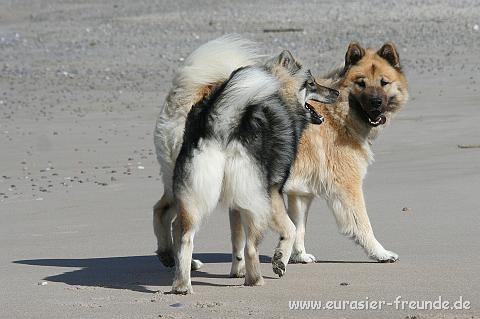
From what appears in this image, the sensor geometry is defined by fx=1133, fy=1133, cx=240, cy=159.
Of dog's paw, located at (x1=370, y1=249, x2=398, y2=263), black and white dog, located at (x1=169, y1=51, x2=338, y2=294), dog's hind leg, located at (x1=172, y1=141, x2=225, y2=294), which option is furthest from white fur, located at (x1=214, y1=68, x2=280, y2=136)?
dog's paw, located at (x1=370, y1=249, x2=398, y2=263)

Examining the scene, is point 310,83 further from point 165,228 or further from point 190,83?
point 165,228

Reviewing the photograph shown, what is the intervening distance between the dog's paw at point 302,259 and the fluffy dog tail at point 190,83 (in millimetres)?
1151

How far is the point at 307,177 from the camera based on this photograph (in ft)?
24.3

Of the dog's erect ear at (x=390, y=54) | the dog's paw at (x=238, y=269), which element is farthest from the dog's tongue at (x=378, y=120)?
the dog's paw at (x=238, y=269)

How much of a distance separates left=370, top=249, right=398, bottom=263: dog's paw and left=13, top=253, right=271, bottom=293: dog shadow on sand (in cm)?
71

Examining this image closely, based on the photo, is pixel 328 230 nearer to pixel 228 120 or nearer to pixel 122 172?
pixel 228 120

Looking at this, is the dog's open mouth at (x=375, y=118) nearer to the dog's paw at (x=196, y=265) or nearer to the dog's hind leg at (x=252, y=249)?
the dog's paw at (x=196, y=265)

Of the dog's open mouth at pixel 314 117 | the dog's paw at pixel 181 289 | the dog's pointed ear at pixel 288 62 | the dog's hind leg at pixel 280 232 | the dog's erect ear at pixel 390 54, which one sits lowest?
the dog's paw at pixel 181 289

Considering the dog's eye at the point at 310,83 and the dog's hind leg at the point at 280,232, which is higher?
the dog's eye at the point at 310,83

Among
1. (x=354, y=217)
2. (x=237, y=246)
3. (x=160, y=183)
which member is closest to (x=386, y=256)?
(x=354, y=217)

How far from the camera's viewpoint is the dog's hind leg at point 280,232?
6.25 meters

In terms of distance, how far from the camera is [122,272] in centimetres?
685

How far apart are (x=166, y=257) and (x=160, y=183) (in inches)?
128

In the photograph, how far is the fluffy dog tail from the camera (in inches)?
255
